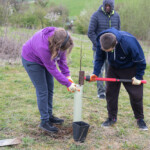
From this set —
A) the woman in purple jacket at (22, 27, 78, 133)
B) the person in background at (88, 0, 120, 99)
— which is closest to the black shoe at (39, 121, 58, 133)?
the woman in purple jacket at (22, 27, 78, 133)

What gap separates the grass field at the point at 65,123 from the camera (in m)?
2.93

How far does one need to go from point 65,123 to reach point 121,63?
1.33 m

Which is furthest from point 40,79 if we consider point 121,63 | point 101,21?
point 101,21

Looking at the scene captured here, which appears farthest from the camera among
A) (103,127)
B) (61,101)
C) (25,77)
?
(25,77)

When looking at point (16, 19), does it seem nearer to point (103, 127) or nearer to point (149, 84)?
point (149, 84)

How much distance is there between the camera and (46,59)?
2582mm

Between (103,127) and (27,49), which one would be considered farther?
(103,127)

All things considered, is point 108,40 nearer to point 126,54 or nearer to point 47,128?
point 126,54

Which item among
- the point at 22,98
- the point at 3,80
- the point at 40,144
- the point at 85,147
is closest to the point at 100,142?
the point at 85,147

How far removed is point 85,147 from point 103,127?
702 millimetres

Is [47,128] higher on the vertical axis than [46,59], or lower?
lower

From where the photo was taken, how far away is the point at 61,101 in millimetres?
4543

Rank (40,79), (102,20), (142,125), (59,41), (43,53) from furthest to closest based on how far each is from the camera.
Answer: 1. (102,20)
2. (142,125)
3. (40,79)
4. (43,53)
5. (59,41)

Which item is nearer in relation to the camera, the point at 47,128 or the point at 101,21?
the point at 47,128
